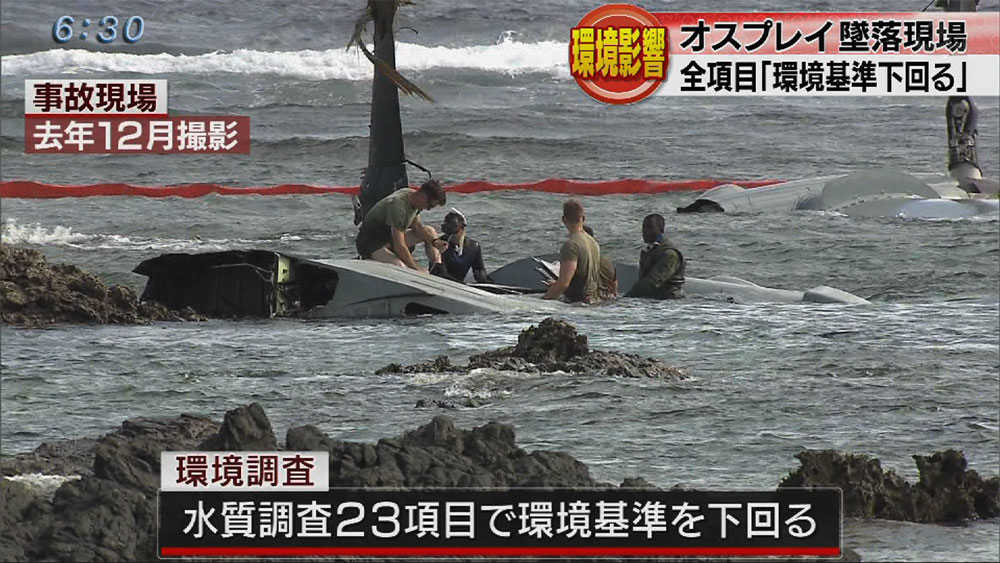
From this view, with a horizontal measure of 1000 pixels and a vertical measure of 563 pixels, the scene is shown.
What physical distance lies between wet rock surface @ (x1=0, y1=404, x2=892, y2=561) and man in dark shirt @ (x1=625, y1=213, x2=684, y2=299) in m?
6.93

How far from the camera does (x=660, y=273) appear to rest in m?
13.9

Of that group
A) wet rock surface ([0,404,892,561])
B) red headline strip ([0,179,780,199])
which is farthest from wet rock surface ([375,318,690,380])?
red headline strip ([0,179,780,199])

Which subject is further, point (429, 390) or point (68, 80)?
point (429, 390)

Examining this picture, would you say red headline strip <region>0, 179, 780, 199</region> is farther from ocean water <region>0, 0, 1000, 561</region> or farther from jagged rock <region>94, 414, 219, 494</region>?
jagged rock <region>94, 414, 219, 494</region>

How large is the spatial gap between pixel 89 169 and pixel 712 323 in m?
16.1

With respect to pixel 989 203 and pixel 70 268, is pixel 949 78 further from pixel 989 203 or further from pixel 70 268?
pixel 989 203

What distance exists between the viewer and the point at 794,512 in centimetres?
621

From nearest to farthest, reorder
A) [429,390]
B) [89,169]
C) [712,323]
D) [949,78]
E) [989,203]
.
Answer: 1. [949,78]
2. [429,390]
3. [712,323]
4. [989,203]
5. [89,169]

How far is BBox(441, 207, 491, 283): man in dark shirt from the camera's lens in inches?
543

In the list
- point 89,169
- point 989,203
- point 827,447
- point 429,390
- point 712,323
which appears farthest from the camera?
point 89,169

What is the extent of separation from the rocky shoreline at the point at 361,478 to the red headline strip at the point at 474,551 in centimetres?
32

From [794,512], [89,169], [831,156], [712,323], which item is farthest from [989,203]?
[794,512]

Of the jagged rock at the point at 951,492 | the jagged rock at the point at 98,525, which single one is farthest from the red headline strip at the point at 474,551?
the jagged rock at the point at 951,492
